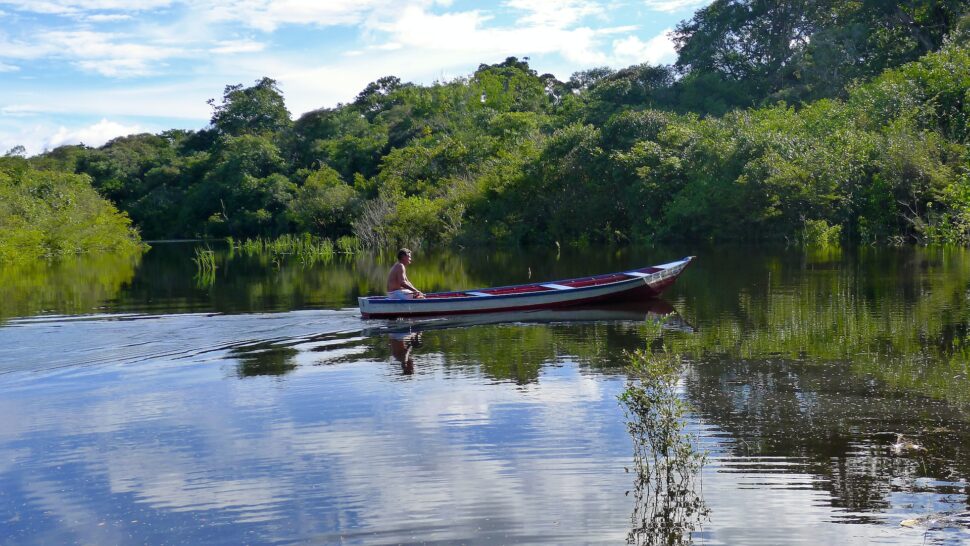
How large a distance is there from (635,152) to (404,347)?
35577mm

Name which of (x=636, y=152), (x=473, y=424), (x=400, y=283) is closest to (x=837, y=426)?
(x=473, y=424)

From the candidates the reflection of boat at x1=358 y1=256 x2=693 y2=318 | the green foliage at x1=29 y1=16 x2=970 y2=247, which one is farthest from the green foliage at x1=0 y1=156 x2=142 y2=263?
the reflection of boat at x1=358 y1=256 x2=693 y2=318

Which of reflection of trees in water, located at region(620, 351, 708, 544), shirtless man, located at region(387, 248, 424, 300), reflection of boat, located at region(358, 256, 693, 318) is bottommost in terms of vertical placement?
reflection of trees in water, located at region(620, 351, 708, 544)

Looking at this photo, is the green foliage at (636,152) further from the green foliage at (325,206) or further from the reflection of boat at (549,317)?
the reflection of boat at (549,317)

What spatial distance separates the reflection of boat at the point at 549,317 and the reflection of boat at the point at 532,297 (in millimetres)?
180

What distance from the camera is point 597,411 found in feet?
35.0

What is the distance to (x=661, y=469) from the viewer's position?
815 centimetres

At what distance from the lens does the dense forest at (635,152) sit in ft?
142

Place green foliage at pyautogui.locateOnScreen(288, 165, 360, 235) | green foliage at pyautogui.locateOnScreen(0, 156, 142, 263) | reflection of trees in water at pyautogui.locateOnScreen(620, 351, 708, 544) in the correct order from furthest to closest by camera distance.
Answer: green foliage at pyautogui.locateOnScreen(288, 165, 360, 235) → green foliage at pyautogui.locateOnScreen(0, 156, 142, 263) → reflection of trees in water at pyautogui.locateOnScreen(620, 351, 708, 544)

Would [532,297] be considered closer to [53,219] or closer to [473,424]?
[473,424]

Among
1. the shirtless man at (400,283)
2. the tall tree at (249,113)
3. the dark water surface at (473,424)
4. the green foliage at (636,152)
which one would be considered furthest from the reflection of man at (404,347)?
the tall tree at (249,113)

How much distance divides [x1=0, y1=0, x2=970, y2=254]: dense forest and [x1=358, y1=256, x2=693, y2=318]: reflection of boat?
7162 millimetres

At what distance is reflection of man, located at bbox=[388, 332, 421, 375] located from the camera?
14422 millimetres

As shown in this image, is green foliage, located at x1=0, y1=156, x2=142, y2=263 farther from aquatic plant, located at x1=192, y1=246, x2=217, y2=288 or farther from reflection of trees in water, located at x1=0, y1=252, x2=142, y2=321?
aquatic plant, located at x1=192, y1=246, x2=217, y2=288
